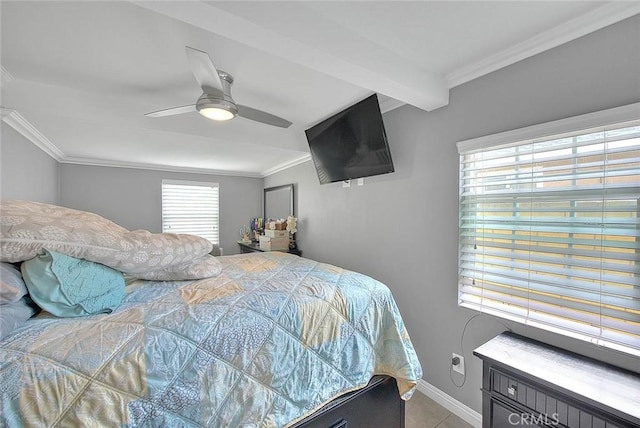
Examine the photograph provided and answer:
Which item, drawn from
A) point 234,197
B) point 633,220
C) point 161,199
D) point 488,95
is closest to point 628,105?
point 633,220

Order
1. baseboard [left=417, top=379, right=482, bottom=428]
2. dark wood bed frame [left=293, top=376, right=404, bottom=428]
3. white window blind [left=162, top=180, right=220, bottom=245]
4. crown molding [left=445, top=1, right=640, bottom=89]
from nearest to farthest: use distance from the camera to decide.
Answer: crown molding [left=445, top=1, right=640, bottom=89]
dark wood bed frame [left=293, top=376, right=404, bottom=428]
baseboard [left=417, top=379, right=482, bottom=428]
white window blind [left=162, top=180, right=220, bottom=245]

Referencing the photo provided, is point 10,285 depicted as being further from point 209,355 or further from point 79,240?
point 209,355

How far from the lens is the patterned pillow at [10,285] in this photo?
34.1 inches

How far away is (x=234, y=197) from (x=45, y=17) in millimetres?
3904

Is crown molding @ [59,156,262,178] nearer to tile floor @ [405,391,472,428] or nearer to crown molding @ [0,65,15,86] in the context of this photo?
crown molding @ [0,65,15,86]

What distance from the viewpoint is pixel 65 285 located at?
100 centimetres

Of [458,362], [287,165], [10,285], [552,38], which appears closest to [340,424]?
[458,362]

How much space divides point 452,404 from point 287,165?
3487 mm

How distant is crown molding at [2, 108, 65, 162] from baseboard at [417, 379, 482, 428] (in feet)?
12.5

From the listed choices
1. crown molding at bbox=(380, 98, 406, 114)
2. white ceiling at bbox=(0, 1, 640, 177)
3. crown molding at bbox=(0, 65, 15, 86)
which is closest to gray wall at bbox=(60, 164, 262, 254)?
white ceiling at bbox=(0, 1, 640, 177)

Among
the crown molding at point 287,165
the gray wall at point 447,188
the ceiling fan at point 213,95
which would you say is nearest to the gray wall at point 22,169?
the ceiling fan at point 213,95

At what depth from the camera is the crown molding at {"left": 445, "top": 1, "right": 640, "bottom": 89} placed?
1164 mm

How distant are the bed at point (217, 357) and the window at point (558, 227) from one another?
27.9 inches

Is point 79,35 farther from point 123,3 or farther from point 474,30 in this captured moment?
point 474,30
